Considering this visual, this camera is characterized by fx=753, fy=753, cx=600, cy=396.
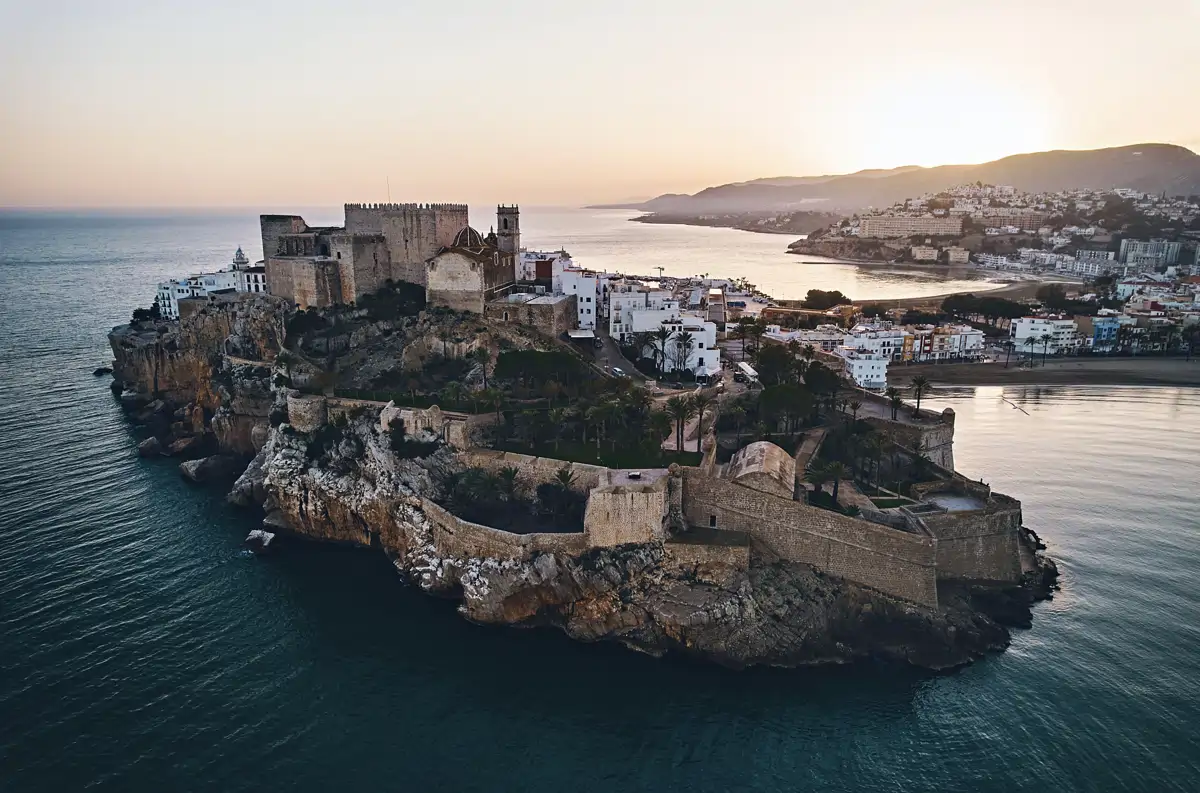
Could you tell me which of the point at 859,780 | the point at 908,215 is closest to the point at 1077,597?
the point at 859,780

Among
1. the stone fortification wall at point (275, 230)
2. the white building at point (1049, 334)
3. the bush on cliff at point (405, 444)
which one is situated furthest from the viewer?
the white building at point (1049, 334)

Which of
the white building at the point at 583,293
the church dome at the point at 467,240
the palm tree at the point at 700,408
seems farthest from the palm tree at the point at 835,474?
the church dome at the point at 467,240

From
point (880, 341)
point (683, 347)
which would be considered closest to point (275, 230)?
point (683, 347)

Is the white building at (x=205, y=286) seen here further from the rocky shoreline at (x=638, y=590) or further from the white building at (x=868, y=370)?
the white building at (x=868, y=370)

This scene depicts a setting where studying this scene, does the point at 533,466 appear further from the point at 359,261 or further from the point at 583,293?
the point at 359,261

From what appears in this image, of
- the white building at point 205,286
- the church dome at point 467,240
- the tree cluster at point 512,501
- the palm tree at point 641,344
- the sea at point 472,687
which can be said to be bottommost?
the sea at point 472,687

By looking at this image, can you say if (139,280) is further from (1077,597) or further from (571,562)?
(1077,597)

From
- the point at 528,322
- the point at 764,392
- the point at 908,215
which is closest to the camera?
the point at 764,392
